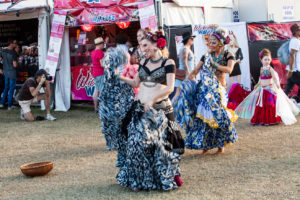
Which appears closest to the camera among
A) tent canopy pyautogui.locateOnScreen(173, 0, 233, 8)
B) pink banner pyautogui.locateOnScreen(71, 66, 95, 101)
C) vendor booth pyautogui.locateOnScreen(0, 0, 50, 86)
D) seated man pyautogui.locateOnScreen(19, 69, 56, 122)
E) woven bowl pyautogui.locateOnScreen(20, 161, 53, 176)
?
woven bowl pyautogui.locateOnScreen(20, 161, 53, 176)

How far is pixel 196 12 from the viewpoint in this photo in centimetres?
1228

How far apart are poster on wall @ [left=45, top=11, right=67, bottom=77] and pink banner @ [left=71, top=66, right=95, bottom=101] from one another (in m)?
0.68

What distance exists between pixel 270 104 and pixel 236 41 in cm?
298

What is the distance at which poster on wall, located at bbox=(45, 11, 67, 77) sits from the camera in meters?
11.5

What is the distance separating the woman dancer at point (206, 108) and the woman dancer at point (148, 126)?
3.92 ft

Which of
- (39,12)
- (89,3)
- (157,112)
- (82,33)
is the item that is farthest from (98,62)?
(157,112)

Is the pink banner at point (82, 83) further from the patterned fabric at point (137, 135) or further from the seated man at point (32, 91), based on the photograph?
the patterned fabric at point (137, 135)

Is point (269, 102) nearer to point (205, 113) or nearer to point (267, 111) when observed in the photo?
point (267, 111)

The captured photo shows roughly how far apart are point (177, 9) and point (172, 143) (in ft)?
23.1

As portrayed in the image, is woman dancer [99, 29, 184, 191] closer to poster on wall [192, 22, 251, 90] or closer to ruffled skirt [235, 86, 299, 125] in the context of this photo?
ruffled skirt [235, 86, 299, 125]

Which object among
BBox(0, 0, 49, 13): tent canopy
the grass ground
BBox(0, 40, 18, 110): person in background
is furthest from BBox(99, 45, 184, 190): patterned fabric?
BBox(0, 40, 18, 110): person in background

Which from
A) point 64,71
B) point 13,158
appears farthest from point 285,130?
point 64,71

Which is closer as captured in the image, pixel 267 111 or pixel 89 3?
pixel 267 111

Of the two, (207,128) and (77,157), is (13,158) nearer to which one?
(77,157)
